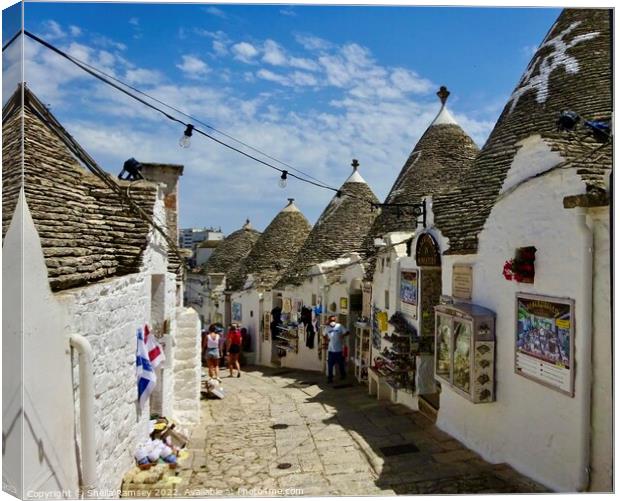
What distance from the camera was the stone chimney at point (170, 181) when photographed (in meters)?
8.14

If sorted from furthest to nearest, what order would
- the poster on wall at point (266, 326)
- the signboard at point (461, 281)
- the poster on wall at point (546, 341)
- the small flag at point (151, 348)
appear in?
the poster on wall at point (266, 326) → the signboard at point (461, 281) → the small flag at point (151, 348) → the poster on wall at point (546, 341)

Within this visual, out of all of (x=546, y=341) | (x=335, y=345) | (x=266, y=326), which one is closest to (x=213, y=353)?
(x=335, y=345)

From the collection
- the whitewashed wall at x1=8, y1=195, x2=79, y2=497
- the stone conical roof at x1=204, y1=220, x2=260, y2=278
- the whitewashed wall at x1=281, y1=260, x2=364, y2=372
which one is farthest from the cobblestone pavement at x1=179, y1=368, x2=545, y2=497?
the stone conical roof at x1=204, y1=220, x2=260, y2=278

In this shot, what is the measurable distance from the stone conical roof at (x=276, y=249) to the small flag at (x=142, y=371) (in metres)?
9.81

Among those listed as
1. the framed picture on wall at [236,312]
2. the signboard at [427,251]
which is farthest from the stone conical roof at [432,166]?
the framed picture on wall at [236,312]

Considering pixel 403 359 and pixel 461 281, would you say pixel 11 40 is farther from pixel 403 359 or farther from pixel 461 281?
pixel 403 359

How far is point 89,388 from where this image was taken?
3250mm

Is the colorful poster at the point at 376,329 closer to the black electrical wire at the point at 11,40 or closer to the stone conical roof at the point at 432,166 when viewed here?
the stone conical roof at the point at 432,166

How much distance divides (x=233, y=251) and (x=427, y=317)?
16.0m

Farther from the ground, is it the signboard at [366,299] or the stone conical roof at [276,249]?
the stone conical roof at [276,249]

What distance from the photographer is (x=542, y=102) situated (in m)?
6.52

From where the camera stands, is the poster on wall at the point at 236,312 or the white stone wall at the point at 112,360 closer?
the white stone wall at the point at 112,360

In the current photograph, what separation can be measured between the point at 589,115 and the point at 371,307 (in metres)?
4.81

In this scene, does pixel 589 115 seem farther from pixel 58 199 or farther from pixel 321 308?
pixel 321 308
